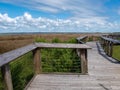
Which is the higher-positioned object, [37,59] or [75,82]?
[37,59]

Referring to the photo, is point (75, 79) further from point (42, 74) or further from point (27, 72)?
point (27, 72)

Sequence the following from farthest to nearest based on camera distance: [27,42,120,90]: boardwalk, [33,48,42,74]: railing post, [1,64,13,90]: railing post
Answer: [33,48,42,74]: railing post < [27,42,120,90]: boardwalk < [1,64,13,90]: railing post

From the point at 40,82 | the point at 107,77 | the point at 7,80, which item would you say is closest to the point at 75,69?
the point at 107,77

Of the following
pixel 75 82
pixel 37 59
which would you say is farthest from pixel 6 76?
pixel 37 59

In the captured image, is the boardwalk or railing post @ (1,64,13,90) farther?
the boardwalk

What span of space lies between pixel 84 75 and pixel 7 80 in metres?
3.46

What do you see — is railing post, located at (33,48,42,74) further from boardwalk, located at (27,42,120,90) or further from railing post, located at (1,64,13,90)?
railing post, located at (1,64,13,90)

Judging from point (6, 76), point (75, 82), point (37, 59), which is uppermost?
point (6, 76)

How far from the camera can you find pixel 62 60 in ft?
25.5

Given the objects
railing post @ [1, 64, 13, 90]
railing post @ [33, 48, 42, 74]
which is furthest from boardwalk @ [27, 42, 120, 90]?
railing post @ [1, 64, 13, 90]

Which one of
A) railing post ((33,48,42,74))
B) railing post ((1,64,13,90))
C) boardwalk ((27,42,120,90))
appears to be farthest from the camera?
railing post ((33,48,42,74))

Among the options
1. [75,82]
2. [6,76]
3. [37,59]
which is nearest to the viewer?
[6,76]

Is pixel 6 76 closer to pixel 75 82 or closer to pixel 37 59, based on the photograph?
pixel 75 82

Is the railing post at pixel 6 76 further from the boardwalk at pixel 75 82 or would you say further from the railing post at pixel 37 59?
the railing post at pixel 37 59
